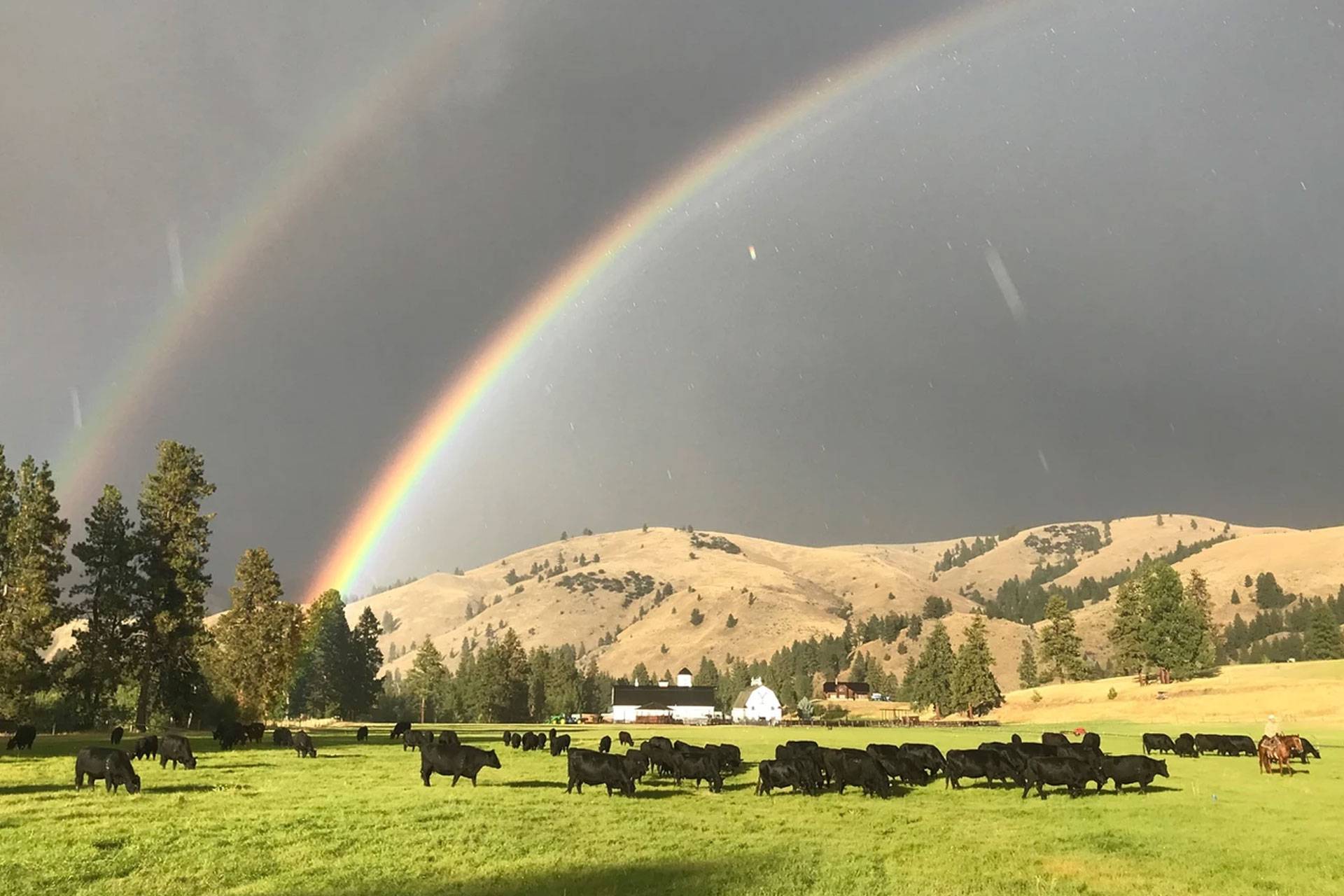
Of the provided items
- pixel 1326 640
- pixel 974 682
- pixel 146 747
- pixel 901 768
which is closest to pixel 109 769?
pixel 146 747

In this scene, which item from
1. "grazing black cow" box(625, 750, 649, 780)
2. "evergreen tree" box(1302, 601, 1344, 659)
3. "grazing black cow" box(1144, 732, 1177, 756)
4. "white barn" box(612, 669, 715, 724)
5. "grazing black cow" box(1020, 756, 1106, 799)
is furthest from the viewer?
"white barn" box(612, 669, 715, 724)

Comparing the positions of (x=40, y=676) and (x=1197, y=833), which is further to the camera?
(x=40, y=676)

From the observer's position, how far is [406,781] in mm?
31078

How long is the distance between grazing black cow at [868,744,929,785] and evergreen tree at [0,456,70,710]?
49484 millimetres

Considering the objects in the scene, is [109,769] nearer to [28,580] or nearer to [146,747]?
[146,747]

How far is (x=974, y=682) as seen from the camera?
119188 mm

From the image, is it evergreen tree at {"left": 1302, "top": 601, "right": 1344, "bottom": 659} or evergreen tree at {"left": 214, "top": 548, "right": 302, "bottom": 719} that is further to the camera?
evergreen tree at {"left": 1302, "top": 601, "right": 1344, "bottom": 659}

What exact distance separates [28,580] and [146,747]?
76.1 ft

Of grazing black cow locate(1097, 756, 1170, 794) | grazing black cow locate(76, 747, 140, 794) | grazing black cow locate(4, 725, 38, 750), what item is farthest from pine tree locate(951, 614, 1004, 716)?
grazing black cow locate(76, 747, 140, 794)

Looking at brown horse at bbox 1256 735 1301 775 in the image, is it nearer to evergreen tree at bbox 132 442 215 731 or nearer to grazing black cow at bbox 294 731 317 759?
grazing black cow at bbox 294 731 317 759

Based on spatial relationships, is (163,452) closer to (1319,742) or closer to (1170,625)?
(1319,742)

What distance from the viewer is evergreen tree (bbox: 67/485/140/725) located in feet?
205

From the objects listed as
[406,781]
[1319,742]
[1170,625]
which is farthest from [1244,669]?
[406,781]

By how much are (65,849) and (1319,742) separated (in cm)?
6703
